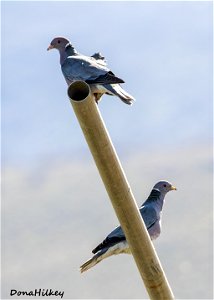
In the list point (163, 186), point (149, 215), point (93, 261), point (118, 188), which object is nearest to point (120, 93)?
point (118, 188)

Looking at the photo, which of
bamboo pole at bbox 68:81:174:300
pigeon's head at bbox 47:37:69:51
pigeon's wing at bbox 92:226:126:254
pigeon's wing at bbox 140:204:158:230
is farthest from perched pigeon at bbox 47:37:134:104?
pigeon's wing at bbox 140:204:158:230

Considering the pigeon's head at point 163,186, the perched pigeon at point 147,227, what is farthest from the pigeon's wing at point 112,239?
the pigeon's head at point 163,186

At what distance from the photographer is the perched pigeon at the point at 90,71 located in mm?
7785

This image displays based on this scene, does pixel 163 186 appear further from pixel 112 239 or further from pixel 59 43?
pixel 59 43

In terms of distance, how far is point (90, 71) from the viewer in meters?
8.23

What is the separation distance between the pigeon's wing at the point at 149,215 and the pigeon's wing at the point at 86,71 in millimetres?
2807

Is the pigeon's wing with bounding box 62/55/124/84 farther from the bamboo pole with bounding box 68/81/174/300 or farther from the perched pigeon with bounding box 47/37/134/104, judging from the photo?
the bamboo pole with bounding box 68/81/174/300

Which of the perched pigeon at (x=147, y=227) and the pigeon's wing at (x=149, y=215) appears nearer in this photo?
the perched pigeon at (x=147, y=227)

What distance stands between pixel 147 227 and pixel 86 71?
321cm

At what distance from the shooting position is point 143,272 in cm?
669

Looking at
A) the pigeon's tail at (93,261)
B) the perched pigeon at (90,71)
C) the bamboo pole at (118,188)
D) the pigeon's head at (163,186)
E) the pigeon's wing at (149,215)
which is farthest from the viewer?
the pigeon's head at (163,186)

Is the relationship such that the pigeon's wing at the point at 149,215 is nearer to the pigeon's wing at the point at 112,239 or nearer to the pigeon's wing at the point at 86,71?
the pigeon's wing at the point at 112,239

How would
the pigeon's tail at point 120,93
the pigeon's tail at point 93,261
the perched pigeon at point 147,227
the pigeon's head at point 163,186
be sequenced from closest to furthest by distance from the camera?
the pigeon's tail at point 120,93 → the pigeon's tail at point 93,261 → the perched pigeon at point 147,227 → the pigeon's head at point 163,186

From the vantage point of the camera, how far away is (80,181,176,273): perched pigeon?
967cm
